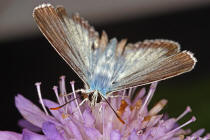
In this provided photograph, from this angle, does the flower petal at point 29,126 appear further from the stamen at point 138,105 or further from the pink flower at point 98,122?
the stamen at point 138,105

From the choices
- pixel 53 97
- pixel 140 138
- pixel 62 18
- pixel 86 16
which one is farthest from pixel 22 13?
pixel 140 138

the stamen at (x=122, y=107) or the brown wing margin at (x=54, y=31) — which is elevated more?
the brown wing margin at (x=54, y=31)

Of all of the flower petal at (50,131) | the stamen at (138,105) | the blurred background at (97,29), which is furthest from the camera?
the blurred background at (97,29)

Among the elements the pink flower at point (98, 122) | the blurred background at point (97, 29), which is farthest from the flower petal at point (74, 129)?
the blurred background at point (97, 29)

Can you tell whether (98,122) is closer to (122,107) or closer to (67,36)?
(122,107)

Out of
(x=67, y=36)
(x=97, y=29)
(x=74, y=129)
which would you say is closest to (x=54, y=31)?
(x=67, y=36)

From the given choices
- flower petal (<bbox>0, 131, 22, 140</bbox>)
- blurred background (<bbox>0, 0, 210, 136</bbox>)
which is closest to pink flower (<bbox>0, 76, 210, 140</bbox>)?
flower petal (<bbox>0, 131, 22, 140</bbox>)

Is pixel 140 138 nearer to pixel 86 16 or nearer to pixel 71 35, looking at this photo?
pixel 71 35
